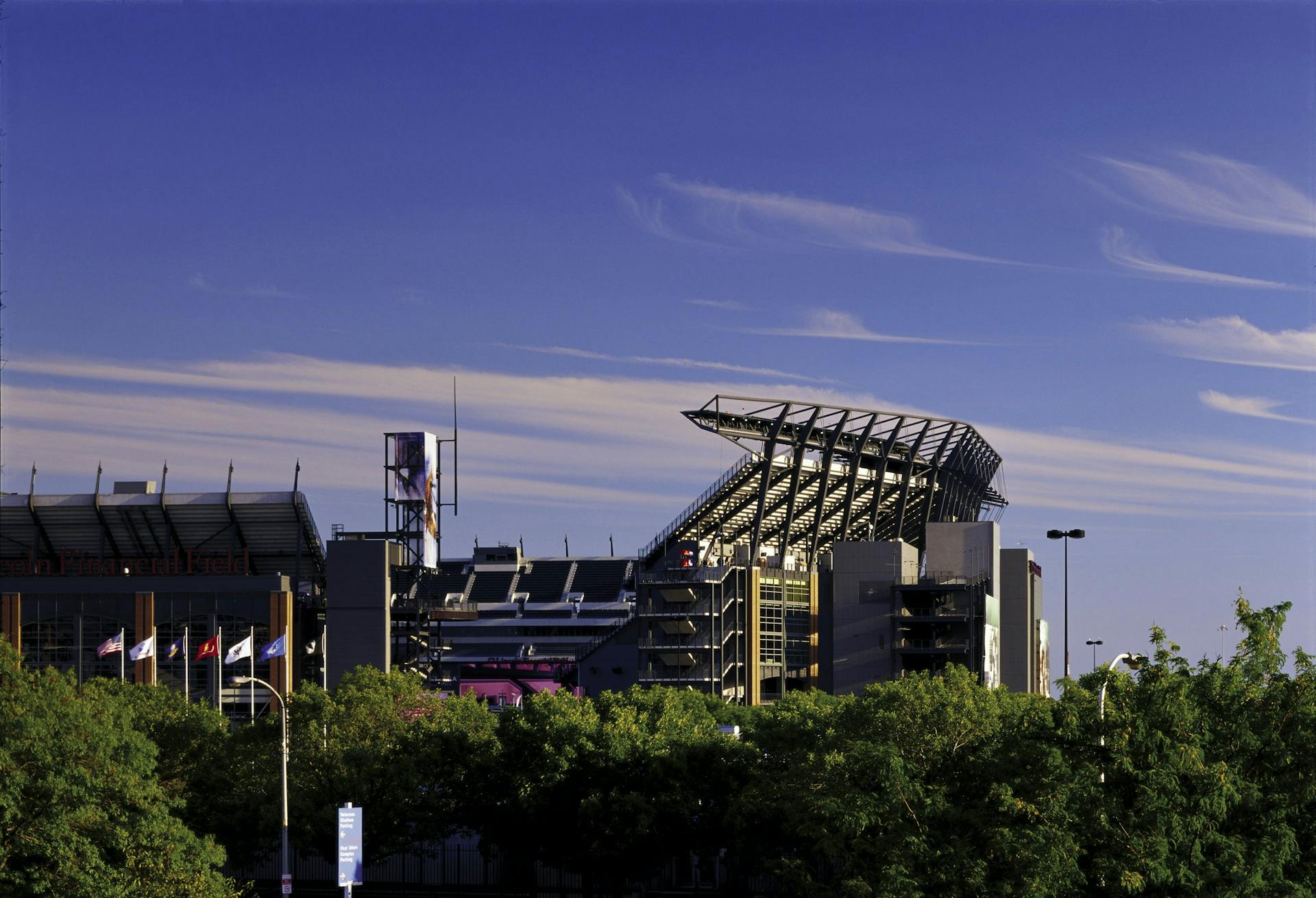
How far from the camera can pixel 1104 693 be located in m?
56.8

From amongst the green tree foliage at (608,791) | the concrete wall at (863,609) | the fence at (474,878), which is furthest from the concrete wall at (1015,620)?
the green tree foliage at (608,791)

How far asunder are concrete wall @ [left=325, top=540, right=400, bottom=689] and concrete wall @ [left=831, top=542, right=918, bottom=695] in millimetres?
41341

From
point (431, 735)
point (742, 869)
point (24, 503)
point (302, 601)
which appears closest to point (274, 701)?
point (302, 601)

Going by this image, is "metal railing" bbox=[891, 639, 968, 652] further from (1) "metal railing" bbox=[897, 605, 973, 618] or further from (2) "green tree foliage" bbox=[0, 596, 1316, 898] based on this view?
(2) "green tree foliage" bbox=[0, 596, 1316, 898]

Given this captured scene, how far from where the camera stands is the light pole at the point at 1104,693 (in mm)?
56219

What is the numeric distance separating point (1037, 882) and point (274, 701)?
89.6 meters

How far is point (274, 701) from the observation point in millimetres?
132000

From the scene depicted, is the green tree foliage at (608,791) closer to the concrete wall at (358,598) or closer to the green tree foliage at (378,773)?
the green tree foliage at (378,773)

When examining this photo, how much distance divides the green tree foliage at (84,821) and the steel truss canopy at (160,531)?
301ft

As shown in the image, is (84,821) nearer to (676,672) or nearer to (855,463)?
(676,672)

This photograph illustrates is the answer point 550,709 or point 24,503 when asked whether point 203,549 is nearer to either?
point 24,503

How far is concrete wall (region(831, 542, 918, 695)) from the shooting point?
15012 centimetres

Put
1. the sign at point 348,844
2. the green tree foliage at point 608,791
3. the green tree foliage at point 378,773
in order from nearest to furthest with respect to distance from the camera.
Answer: the sign at point 348,844 < the green tree foliage at point 608,791 < the green tree foliage at point 378,773

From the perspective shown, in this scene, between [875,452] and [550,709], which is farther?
[875,452]
